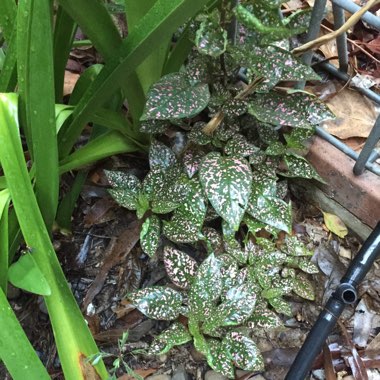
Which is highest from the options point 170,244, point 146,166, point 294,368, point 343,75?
point 343,75

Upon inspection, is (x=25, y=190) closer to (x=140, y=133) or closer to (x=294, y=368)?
(x=140, y=133)

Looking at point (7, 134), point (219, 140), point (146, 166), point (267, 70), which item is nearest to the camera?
point (7, 134)

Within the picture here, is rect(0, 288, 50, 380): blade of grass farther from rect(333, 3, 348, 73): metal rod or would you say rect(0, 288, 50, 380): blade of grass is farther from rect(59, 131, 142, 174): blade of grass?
rect(333, 3, 348, 73): metal rod

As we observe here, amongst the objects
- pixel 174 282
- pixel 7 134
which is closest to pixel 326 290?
pixel 174 282

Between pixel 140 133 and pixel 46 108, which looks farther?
pixel 140 133

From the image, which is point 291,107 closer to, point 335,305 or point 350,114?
point 350,114

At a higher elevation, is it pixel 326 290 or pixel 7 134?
pixel 7 134

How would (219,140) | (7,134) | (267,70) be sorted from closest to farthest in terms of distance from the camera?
1. (7,134)
2. (267,70)
3. (219,140)
